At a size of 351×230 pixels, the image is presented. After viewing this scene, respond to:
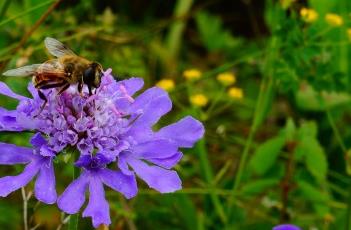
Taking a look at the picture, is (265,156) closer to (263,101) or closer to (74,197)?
(263,101)

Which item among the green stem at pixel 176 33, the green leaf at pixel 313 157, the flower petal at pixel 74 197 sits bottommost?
the green stem at pixel 176 33

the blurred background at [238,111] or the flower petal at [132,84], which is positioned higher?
the flower petal at [132,84]

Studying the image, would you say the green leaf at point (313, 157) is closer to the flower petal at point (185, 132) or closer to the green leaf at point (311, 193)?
the green leaf at point (311, 193)

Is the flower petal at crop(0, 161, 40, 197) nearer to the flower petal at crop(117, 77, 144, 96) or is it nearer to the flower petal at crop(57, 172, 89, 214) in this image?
the flower petal at crop(57, 172, 89, 214)

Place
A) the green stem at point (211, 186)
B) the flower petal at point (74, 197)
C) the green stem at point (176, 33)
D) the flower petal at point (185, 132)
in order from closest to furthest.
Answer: the flower petal at point (74, 197)
the flower petal at point (185, 132)
the green stem at point (211, 186)
the green stem at point (176, 33)

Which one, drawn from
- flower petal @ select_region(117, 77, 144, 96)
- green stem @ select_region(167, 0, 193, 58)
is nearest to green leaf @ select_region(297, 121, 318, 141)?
flower petal @ select_region(117, 77, 144, 96)

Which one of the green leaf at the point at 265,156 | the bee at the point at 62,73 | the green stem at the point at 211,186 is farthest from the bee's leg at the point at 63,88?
the green leaf at the point at 265,156

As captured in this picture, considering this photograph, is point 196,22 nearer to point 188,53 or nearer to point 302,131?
point 188,53
